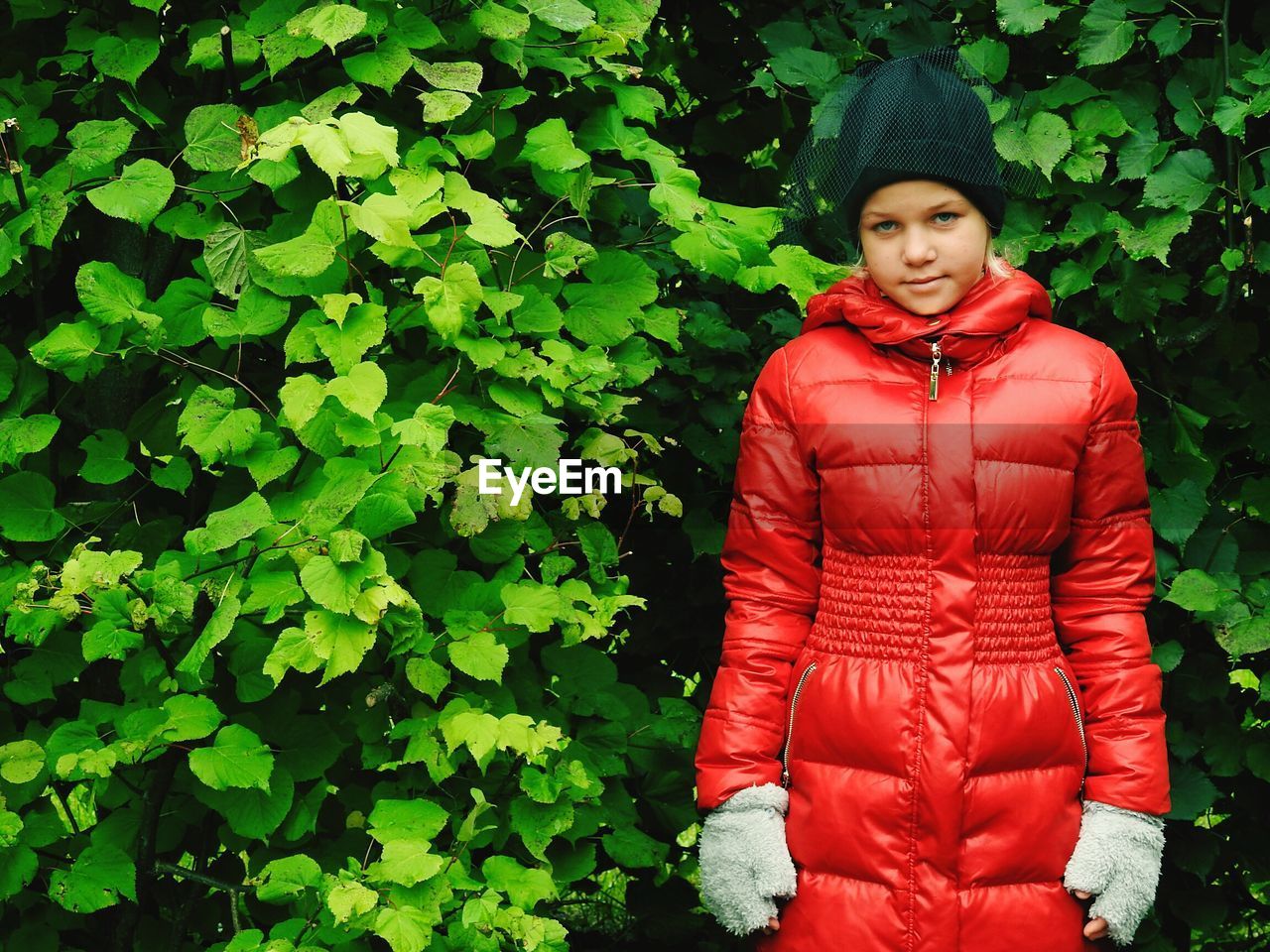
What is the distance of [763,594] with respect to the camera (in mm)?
2010

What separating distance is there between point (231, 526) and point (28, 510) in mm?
440

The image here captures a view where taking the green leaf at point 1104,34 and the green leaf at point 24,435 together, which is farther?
the green leaf at point 1104,34

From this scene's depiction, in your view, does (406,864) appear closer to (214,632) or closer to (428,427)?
(214,632)

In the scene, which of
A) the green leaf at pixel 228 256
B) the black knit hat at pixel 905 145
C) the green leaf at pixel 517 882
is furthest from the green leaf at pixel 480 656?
the black knit hat at pixel 905 145

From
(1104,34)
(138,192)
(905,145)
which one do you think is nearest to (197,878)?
(138,192)

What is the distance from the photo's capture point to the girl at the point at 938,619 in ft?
5.99

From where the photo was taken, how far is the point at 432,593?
79.0 inches

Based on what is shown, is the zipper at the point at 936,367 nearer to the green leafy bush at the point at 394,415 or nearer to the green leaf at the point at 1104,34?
the green leafy bush at the point at 394,415

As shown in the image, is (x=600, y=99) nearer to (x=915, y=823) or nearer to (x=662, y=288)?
(x=662, y=288)

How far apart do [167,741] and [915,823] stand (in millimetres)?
1019

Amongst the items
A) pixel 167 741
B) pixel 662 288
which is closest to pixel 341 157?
pixel 167 741

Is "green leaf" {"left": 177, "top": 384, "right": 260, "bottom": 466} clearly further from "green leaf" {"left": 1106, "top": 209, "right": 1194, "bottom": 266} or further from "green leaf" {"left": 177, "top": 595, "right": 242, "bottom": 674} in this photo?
"green leaf" {"left": 1106, "top": 209, "right": 1194, "bottom": 266}

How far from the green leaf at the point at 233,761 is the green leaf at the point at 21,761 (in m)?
0.25

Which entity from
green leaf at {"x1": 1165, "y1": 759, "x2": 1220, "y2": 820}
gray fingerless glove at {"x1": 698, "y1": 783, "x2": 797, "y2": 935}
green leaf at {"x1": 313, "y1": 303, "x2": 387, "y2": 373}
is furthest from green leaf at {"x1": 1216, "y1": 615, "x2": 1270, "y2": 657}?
green leaf at {"x1": 313, "y1": 303, "x2": 387, "y2": 373}
